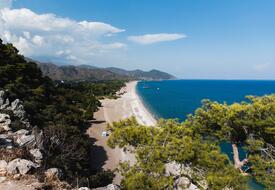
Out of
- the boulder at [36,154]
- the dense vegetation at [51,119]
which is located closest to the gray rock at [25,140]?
the dense vegetation at [51,119]

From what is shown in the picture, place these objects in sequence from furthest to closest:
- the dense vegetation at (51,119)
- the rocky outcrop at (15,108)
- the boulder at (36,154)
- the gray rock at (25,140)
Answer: the rocky outcrop at (15,108) < the dense vegetation at (51,119) < the gray rock at (25,140) < the boulder at (36,154)

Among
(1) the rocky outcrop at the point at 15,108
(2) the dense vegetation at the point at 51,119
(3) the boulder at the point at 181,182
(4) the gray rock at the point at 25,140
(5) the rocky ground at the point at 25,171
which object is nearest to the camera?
(5) the rocky ground at the point at 25,171

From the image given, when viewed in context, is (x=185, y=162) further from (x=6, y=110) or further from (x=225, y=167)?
(x=6, y=110)

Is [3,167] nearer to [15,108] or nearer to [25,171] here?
[25,171]

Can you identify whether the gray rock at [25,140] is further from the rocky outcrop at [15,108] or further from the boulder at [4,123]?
the rocky outcrop at [15,108]

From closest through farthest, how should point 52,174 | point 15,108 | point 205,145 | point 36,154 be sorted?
point 52,174, point 205,145, point 36,154, point 15,108

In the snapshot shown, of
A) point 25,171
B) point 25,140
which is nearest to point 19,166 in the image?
point 25,171

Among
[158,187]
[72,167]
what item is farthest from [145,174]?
[72,167]
